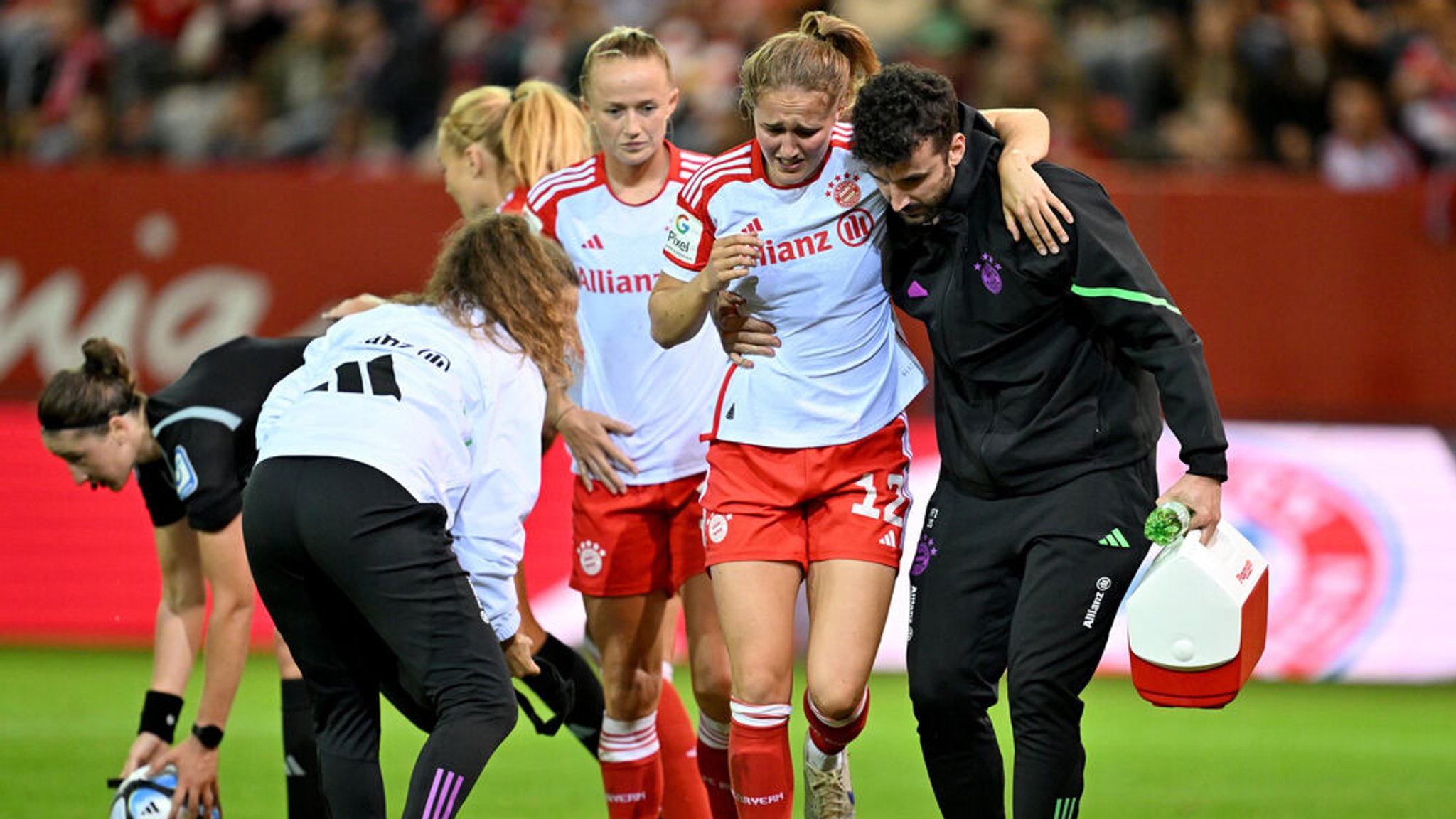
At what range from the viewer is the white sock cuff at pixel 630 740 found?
247 inches

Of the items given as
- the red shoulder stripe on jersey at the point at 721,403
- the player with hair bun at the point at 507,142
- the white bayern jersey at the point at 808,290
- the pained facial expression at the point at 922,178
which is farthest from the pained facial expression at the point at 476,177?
the pained facial expression at the point at 922,178

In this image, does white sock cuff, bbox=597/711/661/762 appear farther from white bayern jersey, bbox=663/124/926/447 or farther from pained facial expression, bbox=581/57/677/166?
pained facial expression, bbox=581/57/677/166

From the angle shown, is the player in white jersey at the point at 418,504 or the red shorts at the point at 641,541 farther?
the red shorts at the point at 641,541

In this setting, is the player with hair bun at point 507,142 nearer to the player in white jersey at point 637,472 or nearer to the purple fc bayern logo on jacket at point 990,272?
the player in white jersey at point 637,472

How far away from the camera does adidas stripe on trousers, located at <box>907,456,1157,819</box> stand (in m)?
5.25

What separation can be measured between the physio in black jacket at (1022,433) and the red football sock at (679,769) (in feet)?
3.72

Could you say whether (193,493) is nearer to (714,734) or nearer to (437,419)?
(437,419)

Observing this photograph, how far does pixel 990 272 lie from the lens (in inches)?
212

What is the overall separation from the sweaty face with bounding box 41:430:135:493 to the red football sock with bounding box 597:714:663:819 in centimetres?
178

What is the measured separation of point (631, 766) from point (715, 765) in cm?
30

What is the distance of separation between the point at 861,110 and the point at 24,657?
24.8 ft

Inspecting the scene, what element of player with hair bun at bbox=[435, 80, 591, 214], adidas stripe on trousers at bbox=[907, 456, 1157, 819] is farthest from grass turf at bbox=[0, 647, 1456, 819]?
player with hair bun at bbox=[435, 80, 591, 214]

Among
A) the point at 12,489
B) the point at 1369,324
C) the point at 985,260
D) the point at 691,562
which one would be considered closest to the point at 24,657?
the point at 12,489

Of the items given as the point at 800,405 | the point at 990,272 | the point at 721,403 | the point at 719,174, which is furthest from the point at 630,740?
the point at 990,272
